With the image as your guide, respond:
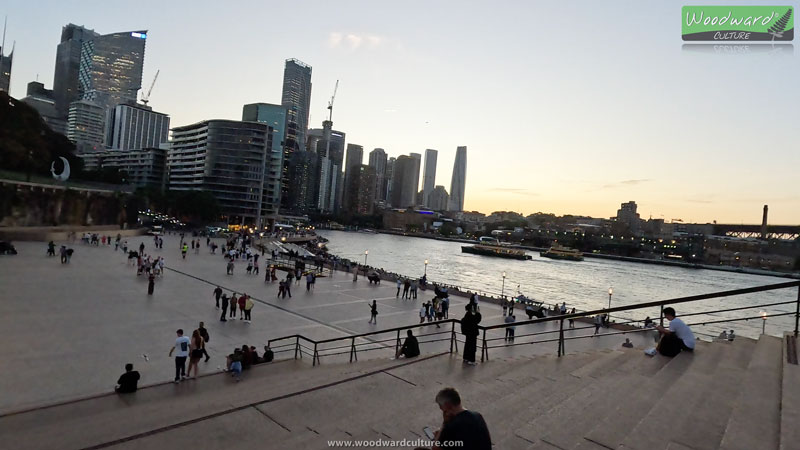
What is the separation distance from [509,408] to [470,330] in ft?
7.70

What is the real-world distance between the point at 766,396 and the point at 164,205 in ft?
335

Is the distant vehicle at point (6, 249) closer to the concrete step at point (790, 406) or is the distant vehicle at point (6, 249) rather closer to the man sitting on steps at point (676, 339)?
the man sitting on steps at point (676, 339)

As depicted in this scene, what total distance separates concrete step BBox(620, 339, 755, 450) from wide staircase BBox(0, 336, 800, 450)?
2cm

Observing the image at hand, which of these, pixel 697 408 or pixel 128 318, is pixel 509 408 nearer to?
pixel 697 408

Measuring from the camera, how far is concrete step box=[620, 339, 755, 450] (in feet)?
13.0

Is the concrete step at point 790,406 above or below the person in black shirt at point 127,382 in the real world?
above

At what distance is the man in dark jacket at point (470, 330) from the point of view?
7703 mm

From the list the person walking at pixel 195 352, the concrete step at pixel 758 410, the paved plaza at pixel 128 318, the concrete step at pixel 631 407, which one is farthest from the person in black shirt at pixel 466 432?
the paved plaza at pixel 128 318

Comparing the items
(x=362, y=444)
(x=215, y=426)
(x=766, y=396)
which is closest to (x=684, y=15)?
(x=766, y=396)

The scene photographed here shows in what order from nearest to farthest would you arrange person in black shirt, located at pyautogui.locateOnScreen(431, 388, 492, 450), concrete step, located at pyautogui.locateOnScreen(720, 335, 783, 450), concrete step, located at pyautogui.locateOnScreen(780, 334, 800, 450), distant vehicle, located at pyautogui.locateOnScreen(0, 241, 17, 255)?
1. person in black shirt, located at pyautogui.locateOnScreen(431, 388, 492, 450)
2. concrete step, located at pyautogui.locateOnScreen(780, 334, 800, 450)
3. concrete step, located at pyautogui.locateOnScreen(720, 335, 783, 450)
4. distant vehicle, located at pyautogui.locateOnScreen(0, 241, 17, 255)

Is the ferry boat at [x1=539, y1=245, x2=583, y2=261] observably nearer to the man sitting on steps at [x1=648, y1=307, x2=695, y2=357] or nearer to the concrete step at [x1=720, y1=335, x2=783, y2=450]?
the man sitting on steps at [x1=648, y1=307, x2=695, y2=357]

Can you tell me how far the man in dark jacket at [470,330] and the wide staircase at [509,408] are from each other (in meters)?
0.24

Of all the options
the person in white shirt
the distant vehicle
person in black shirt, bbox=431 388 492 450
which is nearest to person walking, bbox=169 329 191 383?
person in black shirt, bbox=431 388 492 450

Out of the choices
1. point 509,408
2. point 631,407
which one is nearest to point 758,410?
point 631,407
